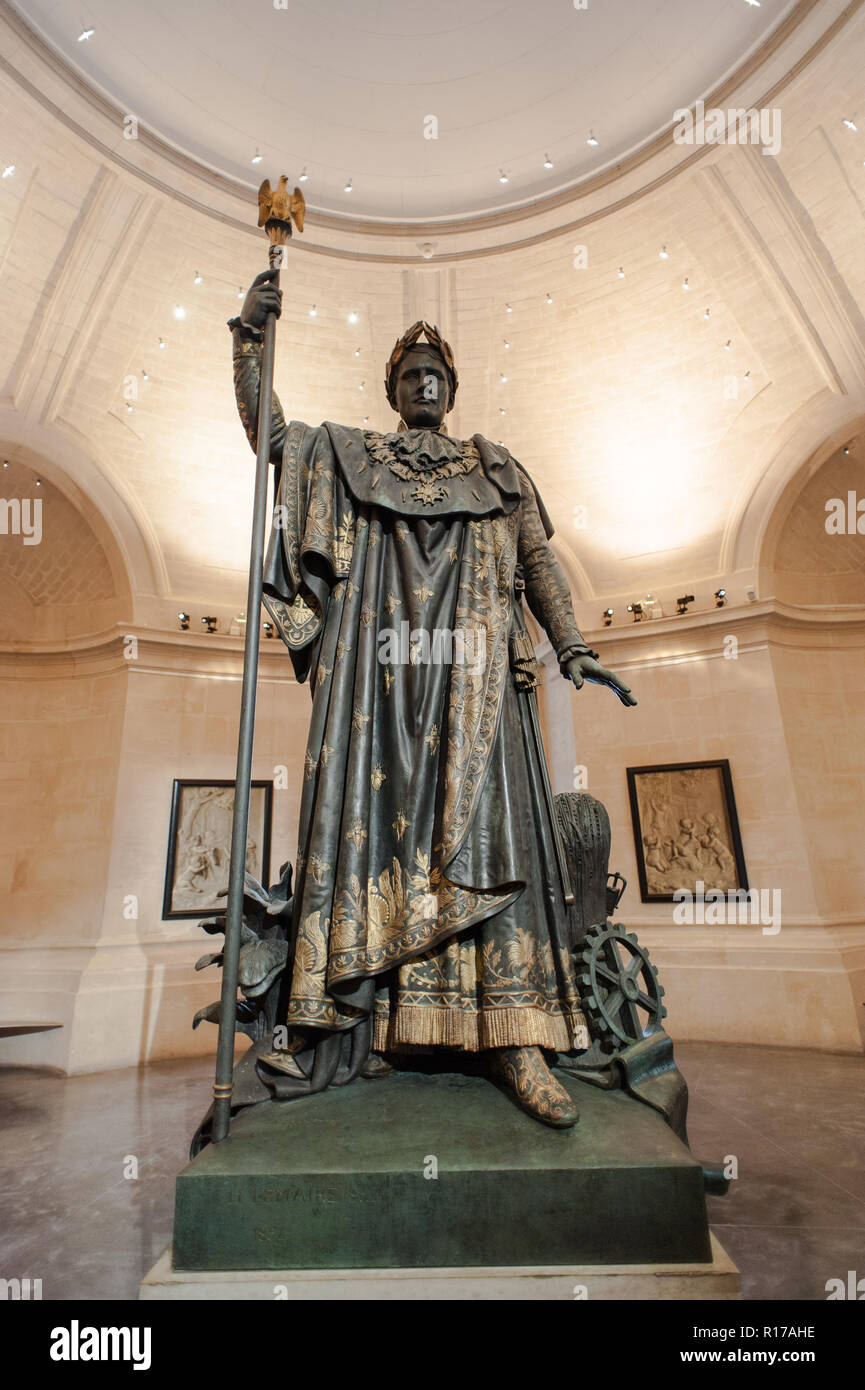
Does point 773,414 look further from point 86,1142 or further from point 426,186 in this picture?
point 86,1142

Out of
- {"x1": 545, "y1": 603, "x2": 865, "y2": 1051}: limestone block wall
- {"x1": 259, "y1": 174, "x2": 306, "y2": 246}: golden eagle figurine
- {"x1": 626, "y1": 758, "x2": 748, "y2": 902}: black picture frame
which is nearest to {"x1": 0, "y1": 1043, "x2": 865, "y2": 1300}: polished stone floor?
{"x1": 545, "y1": 603, "x2": 865, "y2": 1051}: limestone block wall

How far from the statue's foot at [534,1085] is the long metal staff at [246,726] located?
2.28 feet

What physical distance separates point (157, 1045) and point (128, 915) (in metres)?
1.20

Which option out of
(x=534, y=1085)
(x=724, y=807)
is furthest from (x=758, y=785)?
(x=534, y=1085)

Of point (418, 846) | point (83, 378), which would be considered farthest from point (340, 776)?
point (83, 378)

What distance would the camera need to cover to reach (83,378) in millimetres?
7141

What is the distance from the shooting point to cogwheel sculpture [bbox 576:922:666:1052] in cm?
213

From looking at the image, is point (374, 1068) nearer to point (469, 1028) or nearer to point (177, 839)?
point (469, 1028)

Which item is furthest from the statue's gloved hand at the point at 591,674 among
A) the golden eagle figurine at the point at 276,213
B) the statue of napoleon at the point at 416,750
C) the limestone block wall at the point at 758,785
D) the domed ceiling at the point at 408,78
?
the domed ceiling at the point at 408,78

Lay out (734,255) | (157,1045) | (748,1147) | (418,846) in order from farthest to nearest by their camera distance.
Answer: (734,255) → (157,1045) → (748,1147) → (418,846)

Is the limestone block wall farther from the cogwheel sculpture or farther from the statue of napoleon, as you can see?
the statue of napoleon

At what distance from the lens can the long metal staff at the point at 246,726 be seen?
1.72 m

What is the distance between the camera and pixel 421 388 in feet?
8.63

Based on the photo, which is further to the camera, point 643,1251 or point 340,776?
point 340,776
